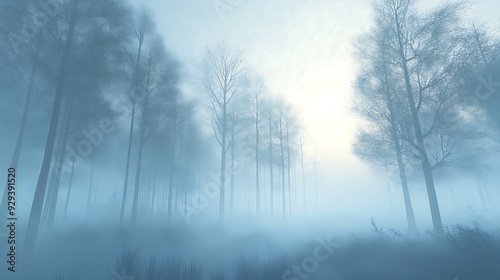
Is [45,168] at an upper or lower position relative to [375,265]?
upper

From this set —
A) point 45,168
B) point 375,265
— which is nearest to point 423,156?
point 375,265

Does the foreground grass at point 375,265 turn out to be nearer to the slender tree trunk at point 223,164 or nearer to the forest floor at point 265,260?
the forest floor at point 265,260

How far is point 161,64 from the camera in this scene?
13.9 metres

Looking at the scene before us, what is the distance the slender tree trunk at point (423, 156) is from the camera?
7.61 metres

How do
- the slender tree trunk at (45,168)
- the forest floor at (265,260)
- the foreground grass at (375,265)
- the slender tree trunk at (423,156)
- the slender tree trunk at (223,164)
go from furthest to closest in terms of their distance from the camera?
the slender tree trunk at (223,164) → the slender tree trunk at (423,156) → the slender tree trunk at (45,168) → the forest floor at (265,260) → the foreground grass at (375,265)

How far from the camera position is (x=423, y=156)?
8336mm

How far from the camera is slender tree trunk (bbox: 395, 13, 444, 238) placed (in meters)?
7.61

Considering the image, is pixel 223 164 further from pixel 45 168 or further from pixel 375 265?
pixel 375 265

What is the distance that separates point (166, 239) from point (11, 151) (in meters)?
16.7

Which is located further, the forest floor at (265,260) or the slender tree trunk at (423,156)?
the slender tree trunk at (423,156)

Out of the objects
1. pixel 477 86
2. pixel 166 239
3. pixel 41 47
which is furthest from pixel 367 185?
pixel 41 47

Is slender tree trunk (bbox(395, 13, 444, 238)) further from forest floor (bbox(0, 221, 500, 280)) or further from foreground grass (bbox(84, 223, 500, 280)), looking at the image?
foreground grass (bbox(84, 223, 500, 280))

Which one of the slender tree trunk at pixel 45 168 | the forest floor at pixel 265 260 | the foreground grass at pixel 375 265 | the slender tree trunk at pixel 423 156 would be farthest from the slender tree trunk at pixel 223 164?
the slender tree trunk at pixel 423 156

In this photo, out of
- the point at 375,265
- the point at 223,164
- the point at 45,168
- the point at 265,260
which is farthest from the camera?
the point at 223,164
